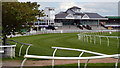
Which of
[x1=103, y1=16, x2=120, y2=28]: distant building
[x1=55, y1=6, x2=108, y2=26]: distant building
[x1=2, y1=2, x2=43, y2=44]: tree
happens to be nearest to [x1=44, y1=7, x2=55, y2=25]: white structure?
[x1=55, y1=6, x2=108, y2=26]: distant building

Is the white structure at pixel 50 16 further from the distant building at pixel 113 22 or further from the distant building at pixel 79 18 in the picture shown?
the distant building at pixel 113 22

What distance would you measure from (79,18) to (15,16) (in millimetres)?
60898

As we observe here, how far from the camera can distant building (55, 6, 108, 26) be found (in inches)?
2736

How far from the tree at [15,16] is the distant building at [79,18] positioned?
5602 centimetres

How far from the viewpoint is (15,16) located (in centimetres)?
1149

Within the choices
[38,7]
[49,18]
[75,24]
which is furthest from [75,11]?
[38,7]

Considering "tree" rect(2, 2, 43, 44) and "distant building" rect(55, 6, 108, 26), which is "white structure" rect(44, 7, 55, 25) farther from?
"tree" rect(2, 2, 43, 44)

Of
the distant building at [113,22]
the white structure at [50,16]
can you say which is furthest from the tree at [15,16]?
the distant building at [113,22]

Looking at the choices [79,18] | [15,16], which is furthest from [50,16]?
[15,16]

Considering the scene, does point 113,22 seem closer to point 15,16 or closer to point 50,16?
point 50,16

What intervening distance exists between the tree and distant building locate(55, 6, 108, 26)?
184 feet

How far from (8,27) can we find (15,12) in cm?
133

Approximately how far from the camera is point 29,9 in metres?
12.0

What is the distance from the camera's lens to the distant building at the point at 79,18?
69.5m
